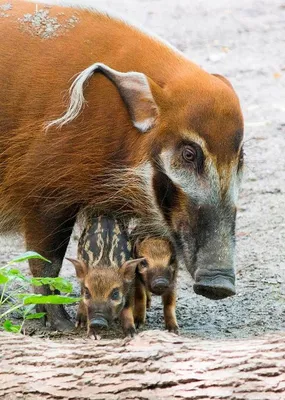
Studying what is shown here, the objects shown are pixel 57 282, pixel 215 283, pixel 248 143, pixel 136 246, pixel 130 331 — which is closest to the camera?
pixel 57 282

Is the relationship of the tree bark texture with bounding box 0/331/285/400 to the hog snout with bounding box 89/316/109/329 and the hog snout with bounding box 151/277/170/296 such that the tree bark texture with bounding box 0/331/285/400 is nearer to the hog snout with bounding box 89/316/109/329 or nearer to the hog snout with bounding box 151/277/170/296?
the hog snout with bounding box 89/316/109/329

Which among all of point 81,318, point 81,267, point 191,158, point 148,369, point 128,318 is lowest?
point 81,318

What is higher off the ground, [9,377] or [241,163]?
[241,163]

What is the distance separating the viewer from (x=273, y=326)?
6023 millimetres

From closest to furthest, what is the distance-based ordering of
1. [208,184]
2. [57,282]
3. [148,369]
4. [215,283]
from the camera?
[148,369], [57,282], [215,283], [208,184]

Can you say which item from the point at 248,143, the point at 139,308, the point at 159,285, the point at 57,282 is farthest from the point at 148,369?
the point at 248,143

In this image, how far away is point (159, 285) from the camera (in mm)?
5422

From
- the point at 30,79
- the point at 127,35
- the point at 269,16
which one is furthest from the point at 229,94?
the point at 269,16

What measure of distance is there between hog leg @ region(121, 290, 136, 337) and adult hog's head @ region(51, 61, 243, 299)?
1.21ft

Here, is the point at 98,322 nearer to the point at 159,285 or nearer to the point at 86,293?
the point at 86,293

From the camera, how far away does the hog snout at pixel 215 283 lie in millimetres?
5246

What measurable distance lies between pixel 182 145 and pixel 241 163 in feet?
1.17

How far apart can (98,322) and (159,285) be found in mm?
374

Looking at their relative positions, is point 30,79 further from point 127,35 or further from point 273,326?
point 273,326
